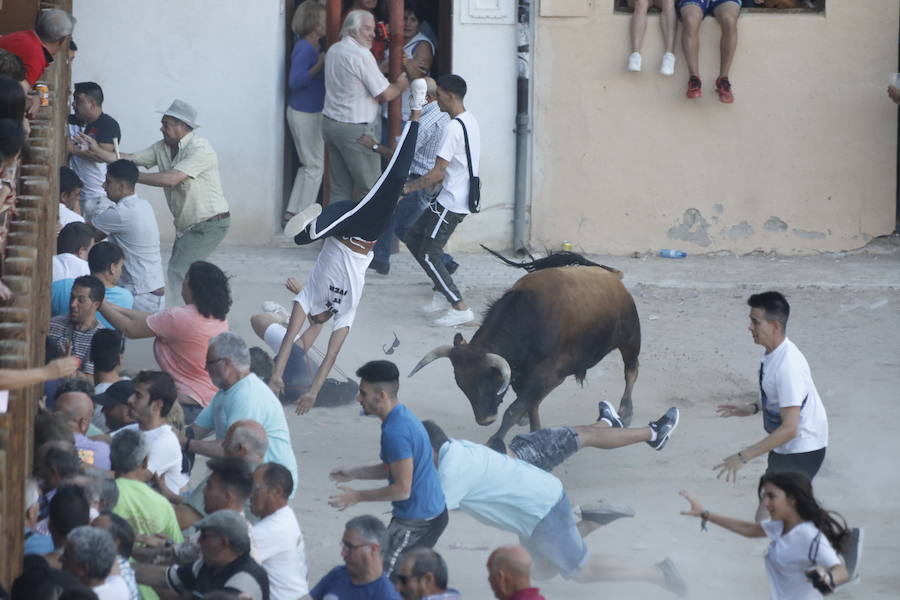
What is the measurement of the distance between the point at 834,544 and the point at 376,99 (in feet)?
26.4

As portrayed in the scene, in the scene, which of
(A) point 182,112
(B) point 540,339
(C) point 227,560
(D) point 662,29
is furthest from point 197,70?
(C) point 227,560

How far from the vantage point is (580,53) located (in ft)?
46.4

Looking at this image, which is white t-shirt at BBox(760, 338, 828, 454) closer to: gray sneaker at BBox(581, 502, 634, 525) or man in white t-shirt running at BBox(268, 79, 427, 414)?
gray sneaker at BBox(581, 502, 634, 525)

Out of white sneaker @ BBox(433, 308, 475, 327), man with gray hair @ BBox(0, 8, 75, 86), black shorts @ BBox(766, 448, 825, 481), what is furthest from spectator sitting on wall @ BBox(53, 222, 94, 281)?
black shorts @ BBox(766, 448, 825, 481)

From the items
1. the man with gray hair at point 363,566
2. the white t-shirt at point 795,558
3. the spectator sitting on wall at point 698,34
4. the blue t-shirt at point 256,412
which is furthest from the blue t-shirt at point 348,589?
the spectator sitting on wall at point 698,34

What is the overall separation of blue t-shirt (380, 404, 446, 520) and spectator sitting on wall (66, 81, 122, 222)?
16.3ft

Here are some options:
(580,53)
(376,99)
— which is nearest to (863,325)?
(580,53)

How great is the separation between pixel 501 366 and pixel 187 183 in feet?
10.1

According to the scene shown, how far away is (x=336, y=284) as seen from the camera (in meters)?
10.1

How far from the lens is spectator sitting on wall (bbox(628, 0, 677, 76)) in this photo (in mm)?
13914

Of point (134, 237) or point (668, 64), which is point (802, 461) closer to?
point (134, 237)

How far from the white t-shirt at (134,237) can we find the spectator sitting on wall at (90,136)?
74 centimetres

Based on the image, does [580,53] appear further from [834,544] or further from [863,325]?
[834,544]

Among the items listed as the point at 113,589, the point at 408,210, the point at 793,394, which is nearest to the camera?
the point at 113,589
